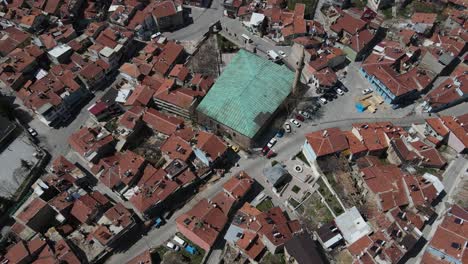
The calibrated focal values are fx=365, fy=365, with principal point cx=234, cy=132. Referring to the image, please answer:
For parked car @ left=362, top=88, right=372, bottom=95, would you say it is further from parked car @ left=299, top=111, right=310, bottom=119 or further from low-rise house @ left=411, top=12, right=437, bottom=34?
low-rise house @ left=411, top=12, right=437, bottom=34

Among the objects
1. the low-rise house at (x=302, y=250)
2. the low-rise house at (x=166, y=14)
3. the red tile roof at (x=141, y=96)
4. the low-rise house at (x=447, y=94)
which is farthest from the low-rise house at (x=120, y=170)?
the low-rise house at (x=447, y=94)

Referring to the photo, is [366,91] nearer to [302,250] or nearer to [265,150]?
[265,150]


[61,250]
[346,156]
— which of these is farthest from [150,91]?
[346,156]

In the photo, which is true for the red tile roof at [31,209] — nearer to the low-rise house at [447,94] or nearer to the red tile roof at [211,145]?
the red tile roof at [211,145]

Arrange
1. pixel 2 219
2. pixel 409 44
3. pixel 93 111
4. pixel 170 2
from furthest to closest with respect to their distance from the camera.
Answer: pixel 170 2 < pixel 409 44 < pixel 93 111 < pixel 2 219

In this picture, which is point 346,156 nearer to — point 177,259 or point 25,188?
point 177,259
